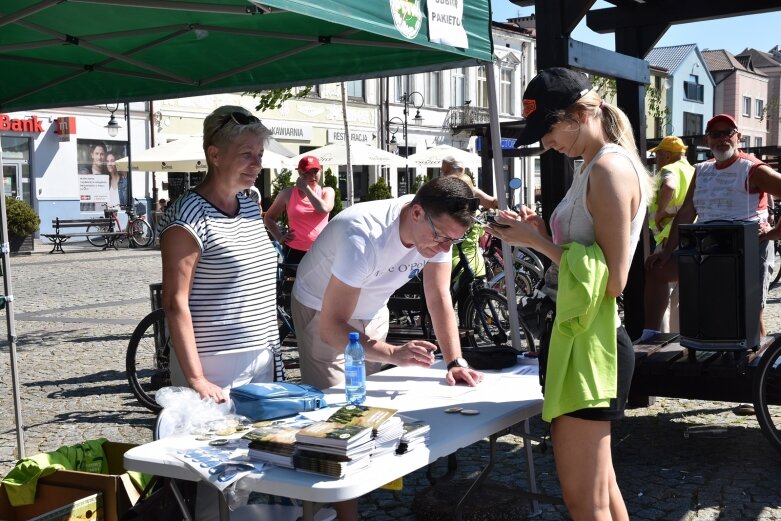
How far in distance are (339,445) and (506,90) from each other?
46945mm

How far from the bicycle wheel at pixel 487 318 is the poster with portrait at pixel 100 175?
72.7 ft

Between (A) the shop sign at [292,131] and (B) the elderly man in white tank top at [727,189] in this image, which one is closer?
(B) the elderly man in white tank top at [727,189]

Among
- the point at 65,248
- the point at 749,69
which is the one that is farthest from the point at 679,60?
the point at 65,248

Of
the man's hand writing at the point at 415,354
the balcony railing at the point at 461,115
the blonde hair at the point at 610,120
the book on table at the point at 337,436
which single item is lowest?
the book on table at the point at 337,436

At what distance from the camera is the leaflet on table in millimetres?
2441

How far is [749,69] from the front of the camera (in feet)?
242

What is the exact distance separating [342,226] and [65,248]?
74.1 ft

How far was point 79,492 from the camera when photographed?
111 inches

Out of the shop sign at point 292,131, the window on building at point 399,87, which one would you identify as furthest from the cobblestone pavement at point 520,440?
the window on building at point 399,87

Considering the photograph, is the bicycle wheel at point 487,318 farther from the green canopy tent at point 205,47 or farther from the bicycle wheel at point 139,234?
the bicycle wheel at point 139,234


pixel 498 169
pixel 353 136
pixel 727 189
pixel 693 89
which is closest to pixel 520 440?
pixel 498 169

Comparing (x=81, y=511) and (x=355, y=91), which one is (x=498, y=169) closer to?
(x=81, y=511)

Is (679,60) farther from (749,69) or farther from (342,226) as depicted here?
(342,226)

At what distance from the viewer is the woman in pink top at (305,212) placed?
8734 millimetres
